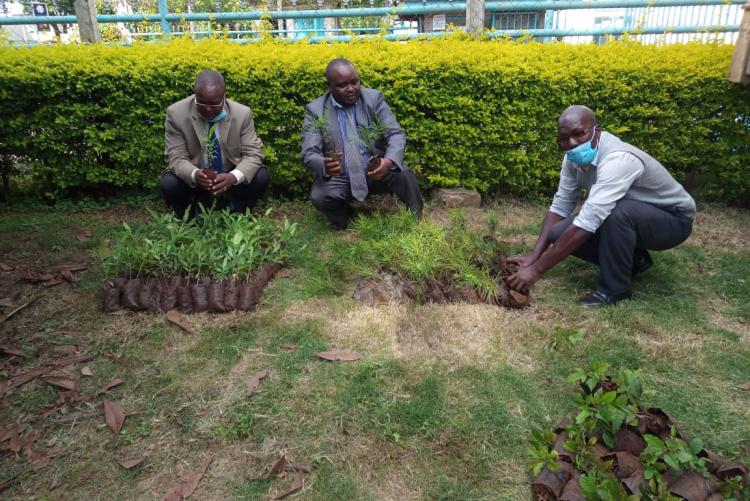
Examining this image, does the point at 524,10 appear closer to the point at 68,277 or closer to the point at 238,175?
the point at 238,175

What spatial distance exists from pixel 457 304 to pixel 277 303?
127cm

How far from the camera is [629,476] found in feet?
7.11

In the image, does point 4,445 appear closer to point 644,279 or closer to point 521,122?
point 644,279

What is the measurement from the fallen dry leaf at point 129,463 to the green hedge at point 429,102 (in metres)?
3.68

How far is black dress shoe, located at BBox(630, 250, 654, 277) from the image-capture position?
404 cm

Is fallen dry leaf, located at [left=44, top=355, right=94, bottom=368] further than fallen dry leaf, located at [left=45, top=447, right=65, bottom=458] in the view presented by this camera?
Yes

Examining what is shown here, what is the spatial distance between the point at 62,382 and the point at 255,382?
1072 millimetres

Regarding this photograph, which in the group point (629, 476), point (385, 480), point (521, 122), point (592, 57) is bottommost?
point (385, 480)

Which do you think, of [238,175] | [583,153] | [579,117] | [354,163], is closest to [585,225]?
[583,153]

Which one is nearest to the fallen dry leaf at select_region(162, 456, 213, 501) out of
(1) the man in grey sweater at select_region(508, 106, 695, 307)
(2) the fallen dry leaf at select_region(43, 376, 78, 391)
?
(2) the fallen dry leaf at select_region(43, 376, 78, 391)

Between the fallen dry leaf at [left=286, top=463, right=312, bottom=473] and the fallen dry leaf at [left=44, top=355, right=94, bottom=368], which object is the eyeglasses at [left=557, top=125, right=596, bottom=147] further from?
the fallen dry leaf at [left=44, top=355, right=94, bottom=368]

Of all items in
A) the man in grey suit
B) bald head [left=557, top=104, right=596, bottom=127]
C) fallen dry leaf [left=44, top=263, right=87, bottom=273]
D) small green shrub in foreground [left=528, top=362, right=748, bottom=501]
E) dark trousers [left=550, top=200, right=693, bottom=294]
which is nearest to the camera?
small green shrub in foreground [left=528, top=362, right=748, bottom=501]

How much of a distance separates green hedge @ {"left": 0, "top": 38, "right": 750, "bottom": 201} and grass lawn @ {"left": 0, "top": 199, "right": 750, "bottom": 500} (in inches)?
68.2

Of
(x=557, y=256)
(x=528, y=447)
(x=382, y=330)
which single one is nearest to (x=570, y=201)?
(x=557, y=256)
